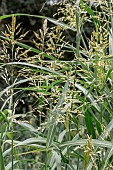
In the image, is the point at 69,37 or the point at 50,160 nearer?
the point at 50,160

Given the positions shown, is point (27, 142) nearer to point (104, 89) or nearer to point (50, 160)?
point (50, 160)

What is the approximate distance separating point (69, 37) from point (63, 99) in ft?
13.0

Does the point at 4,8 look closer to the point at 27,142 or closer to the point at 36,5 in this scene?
the point at 36,5

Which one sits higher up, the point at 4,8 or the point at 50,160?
the point at 4,8

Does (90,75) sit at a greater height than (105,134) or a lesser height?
greater

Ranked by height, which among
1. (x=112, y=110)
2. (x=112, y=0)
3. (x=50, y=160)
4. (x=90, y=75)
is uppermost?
(x=112, y=0)

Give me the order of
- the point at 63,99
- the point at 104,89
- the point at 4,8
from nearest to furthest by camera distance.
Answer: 1. the point at 63,99
2. the point at 104,89
3. the point at 4,8

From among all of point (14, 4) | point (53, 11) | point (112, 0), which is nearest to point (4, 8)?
point (14, 4)

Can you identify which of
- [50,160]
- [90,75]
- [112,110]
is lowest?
[50,160]

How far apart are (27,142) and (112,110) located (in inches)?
10.8

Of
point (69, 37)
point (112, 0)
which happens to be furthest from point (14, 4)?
point (112, 0)

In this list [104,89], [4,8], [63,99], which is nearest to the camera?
[63,99]

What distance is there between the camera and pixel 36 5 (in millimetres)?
5188

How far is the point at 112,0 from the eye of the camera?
1.36 m
